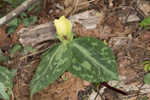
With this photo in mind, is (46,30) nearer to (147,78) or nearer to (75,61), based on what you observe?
(75,61)

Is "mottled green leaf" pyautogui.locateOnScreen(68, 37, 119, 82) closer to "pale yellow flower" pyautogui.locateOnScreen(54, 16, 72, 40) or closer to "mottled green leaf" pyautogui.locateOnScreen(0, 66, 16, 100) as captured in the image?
"pale yellow flower" pyautogui.locateOnScreen(54, 16, 72, 40)

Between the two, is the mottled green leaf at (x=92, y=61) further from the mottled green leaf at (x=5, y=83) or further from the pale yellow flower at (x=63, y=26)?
the mottled green leaf at (x=5, y=83)

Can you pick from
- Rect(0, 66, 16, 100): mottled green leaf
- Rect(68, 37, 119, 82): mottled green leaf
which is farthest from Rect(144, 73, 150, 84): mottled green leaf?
Rect(0, 66, 16, 100): mottled green leaf

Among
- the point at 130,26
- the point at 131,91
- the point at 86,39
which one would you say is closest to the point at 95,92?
the point at 131,91

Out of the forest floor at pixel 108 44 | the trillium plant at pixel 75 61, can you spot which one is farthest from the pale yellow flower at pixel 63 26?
the forest floor at pixel 108 44

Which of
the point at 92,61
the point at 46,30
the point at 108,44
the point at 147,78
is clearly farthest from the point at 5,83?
the point at 147,78

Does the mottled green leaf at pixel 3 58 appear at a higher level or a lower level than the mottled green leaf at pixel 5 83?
higher

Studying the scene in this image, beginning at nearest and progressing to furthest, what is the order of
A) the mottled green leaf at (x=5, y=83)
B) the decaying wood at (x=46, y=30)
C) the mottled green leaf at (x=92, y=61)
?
the mottled green leaf at (x=92, y=61) < the mottled green leaf at (x=5, y=83) < the decaying wood at (x=46, y=30)
